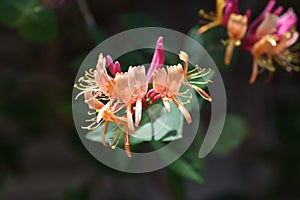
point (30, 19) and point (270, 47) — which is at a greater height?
point (30, 19)

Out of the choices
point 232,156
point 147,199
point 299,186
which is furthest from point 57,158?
point 299,186

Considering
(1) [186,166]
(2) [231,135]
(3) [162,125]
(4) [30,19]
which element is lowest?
(2) [231,135]

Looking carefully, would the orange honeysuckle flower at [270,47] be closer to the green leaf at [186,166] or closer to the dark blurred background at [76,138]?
the green leaf at [186,166]

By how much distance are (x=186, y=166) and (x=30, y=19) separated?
1.44 feet

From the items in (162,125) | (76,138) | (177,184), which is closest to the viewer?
(162,125)

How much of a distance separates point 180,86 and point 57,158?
120 centimetres

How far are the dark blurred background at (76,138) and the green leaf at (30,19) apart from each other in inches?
13.4

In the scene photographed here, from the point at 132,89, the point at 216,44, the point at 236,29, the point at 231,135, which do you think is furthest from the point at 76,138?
the point at 132,89

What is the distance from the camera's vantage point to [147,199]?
1.96 metres

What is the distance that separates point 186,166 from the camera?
984 millimetres

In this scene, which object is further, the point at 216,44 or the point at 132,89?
the point at 216,44

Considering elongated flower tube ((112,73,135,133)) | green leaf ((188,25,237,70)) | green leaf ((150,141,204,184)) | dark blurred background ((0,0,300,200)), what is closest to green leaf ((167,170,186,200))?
green leaf ((150,141,204,184))

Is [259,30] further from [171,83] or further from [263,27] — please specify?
[171,83]

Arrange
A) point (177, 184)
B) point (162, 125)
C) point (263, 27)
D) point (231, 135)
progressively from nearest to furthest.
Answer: point (162, 125) < point (263, 27) < point (177, 184) < point (231, 135)
